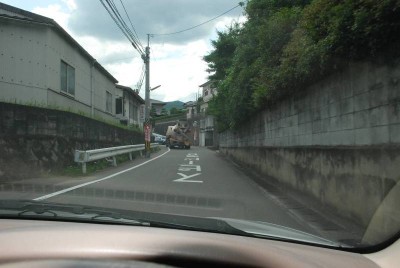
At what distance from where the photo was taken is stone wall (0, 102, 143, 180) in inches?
570

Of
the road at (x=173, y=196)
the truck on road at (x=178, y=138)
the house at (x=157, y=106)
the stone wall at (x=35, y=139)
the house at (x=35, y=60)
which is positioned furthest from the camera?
the house at (x=157, y=106)

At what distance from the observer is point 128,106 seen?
42594 mm

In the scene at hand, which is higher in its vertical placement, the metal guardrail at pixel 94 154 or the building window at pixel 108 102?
the building window at pixel 108 102

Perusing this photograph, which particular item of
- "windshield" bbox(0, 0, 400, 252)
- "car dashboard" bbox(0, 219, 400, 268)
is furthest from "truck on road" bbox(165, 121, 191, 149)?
"car dashboard" bbox(0, 219, 400, 268)

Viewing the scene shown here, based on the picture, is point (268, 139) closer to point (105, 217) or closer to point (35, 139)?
point (35, 139)

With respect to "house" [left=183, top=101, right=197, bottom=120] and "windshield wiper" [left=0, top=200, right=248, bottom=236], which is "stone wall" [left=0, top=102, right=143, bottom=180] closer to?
"windshield wiper" [left=0, top=200, right=248, bottom=236]

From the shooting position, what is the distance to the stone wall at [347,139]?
20.9 feet

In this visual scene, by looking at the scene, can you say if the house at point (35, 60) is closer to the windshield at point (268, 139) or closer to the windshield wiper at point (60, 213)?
the windshield at point (268, 139)

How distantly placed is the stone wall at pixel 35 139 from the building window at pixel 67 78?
2.98 metres

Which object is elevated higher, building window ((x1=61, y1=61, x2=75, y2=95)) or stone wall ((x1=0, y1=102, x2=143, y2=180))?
building window ((x1=61, y1=61, x2=75, y2=95))

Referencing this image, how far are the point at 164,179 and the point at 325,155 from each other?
19.3 ft

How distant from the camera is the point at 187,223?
3.01 m

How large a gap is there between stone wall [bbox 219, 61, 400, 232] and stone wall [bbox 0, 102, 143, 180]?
25.8 ft

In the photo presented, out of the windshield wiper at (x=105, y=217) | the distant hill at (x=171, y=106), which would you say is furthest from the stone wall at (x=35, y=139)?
the distant hill at (x=171, y=106)
